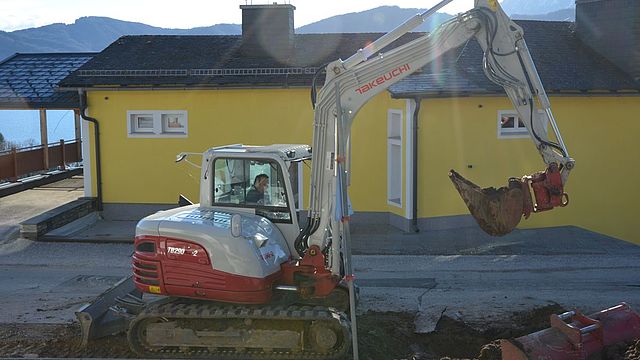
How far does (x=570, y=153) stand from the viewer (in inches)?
689

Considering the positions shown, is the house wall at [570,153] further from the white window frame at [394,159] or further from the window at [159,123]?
the window at [159,123]

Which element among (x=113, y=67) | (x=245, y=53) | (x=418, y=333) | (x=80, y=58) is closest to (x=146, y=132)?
(x=113, y=67)

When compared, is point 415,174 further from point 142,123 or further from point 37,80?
point 37,80

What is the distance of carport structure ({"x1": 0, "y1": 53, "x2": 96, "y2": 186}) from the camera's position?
67.7 ft

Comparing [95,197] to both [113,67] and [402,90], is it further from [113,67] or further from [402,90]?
[402,90]

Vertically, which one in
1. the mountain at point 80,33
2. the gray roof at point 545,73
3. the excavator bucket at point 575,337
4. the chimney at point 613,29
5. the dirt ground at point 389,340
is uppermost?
the mountain at point 80,33

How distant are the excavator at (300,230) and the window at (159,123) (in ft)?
30.8

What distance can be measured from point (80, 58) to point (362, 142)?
12168 mm

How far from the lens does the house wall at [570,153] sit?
54.4 feet

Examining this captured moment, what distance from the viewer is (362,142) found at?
17.2m

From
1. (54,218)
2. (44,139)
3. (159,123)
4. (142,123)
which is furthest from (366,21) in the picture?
(54,218)

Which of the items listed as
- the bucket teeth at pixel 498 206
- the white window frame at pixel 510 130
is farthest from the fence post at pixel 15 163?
the bucket teeth at pixel 498 206

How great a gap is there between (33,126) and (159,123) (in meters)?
27.2

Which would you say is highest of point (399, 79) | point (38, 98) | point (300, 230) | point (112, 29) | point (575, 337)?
point (112, 29)
